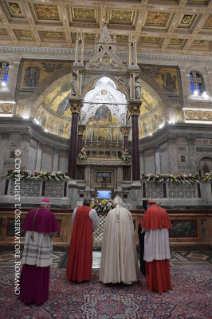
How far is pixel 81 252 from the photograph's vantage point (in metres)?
3.70

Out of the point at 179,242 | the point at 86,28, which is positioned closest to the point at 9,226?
the point at 179,242

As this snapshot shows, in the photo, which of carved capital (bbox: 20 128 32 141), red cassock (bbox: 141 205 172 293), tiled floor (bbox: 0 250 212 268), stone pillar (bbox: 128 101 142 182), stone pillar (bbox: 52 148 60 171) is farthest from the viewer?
stone pillar (bbox: 52 148 60 171)

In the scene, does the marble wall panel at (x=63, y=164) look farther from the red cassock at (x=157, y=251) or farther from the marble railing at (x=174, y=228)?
the red cassock at (x=157, y=251)

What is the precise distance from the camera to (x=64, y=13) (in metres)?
13.4

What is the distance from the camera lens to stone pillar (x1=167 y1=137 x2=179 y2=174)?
46.4ft

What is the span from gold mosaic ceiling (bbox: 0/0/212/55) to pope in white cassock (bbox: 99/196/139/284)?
562 inches

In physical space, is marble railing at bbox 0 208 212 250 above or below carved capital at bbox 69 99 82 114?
below

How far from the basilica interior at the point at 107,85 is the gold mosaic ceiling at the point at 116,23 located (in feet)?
0.23

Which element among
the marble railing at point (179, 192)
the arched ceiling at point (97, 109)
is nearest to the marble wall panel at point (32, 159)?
the arched ceiling at point (97, 109)

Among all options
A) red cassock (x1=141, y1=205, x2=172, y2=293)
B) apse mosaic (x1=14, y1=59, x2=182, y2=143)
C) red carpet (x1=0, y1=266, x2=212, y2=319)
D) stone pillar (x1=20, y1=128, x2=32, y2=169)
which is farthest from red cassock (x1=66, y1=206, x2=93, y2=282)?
stone pillar (x1=20, y1=128, x2=32, y2=169)

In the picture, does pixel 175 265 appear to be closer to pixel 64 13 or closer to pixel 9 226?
pixel 9 226

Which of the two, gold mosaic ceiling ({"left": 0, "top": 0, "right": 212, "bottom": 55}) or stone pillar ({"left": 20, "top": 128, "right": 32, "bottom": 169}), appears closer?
gold mosaic ceiling ({"left": 0, "top": 0, "right": 212, "bottom": 55})

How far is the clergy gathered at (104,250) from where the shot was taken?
9.46 ft

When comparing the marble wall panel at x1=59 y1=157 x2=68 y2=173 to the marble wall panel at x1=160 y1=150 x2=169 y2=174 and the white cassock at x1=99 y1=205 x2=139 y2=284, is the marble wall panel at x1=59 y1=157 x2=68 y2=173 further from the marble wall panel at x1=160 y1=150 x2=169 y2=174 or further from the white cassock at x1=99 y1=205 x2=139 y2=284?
the white cassock at x1=99 y1=205 x2=139 y2=284
